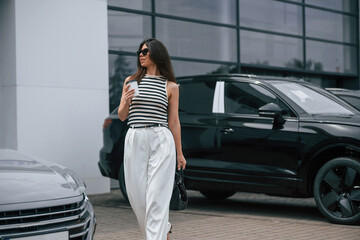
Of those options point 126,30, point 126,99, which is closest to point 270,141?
point 126,99

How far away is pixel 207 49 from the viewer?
13820mm

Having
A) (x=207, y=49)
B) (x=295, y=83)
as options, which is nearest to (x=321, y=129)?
(x=295, y=83)

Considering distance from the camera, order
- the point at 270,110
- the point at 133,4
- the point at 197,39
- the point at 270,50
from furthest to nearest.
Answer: the point at 270,50 → the point at 197,39 → the point at 133,4 → the point at 270,110

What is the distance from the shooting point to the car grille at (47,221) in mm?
3809

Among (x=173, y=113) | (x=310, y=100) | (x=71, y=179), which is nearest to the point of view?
(x=71, y=179)

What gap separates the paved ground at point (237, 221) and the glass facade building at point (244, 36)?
3.54m

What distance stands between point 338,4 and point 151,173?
554 inches

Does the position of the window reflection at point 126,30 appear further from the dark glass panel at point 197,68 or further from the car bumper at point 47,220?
the car bumper at point 47,220

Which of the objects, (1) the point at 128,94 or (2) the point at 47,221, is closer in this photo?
(2) the point at 47,221

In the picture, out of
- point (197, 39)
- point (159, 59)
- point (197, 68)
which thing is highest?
point (197, 39)

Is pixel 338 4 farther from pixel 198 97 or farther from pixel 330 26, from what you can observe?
pixel 198 97

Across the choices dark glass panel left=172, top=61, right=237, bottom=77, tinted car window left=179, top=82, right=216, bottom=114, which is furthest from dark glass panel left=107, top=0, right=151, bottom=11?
tinted car window left=179, top=82, right=216, bottom=114

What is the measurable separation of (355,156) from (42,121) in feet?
15.9

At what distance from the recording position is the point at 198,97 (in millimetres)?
8438
